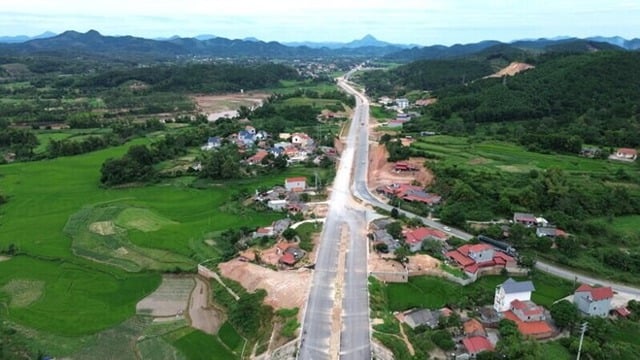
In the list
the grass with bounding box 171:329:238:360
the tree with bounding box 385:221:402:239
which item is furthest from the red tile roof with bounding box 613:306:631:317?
the grass with bounding box 171:329:238:360

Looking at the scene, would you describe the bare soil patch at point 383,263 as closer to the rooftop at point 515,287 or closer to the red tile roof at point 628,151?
the rooftop at point 515,287

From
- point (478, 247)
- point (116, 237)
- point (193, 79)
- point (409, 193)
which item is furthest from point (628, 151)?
point (193, 79)

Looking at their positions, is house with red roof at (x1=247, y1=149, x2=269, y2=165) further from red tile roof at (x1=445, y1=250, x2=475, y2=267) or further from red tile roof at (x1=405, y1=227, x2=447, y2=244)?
red tile roof at (x1=445, y1=250, x2=475, y2=267)

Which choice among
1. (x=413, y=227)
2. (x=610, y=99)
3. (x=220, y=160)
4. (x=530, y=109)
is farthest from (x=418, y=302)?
(x=610, y=99)

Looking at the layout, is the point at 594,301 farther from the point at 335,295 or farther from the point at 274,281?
the point at 274,281

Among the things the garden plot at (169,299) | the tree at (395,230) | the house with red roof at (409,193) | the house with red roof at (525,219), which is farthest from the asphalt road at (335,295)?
the house with red roof at (525,219)
